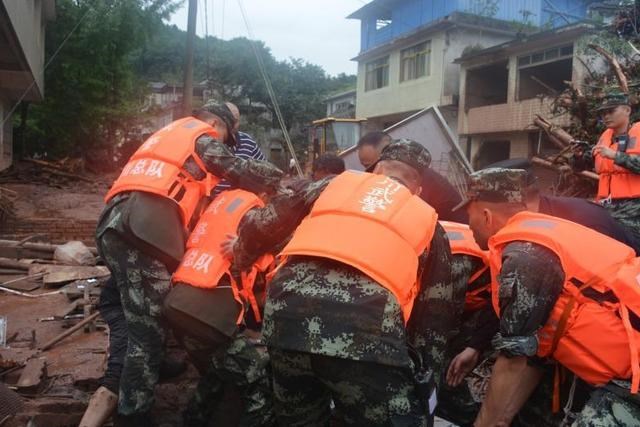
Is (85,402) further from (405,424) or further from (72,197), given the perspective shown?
(72,197)

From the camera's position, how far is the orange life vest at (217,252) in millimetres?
2637

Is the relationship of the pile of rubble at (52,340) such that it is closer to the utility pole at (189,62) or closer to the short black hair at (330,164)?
the short black hair at (330,164)

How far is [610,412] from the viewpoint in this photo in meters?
1.85

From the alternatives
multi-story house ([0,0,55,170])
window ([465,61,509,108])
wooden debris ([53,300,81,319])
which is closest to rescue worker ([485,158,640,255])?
wooden debris ([53,300,81,319])

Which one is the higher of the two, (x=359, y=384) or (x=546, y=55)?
(x=546, y=55)

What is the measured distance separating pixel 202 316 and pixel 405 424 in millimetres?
1132

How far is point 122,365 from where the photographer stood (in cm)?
299

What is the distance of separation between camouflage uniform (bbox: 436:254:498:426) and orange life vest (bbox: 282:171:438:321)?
41 centimetres

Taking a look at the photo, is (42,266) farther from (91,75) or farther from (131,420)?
(91,75)

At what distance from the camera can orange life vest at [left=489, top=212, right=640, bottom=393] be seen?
1831 mm

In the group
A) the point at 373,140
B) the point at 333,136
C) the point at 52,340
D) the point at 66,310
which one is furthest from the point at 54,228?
the point at 333,136

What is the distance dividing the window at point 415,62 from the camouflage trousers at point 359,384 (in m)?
19.9

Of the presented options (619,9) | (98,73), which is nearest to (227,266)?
(619,9)

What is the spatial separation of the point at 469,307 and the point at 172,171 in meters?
1.63
